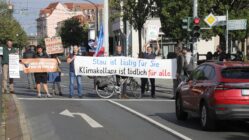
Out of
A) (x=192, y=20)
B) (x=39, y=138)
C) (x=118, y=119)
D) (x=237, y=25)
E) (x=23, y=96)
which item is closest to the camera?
(x=39, y=138)

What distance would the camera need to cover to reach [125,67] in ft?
66.1

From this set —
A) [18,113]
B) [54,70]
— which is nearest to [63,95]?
[54,70]

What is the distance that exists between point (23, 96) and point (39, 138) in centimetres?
947

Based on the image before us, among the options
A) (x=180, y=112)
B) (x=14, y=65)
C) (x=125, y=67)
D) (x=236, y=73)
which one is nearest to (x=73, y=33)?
(x=14, y=65)

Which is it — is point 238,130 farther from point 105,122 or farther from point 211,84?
point 105,122

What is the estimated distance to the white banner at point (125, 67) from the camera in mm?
20062

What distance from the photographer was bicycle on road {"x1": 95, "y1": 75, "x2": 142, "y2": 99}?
19641 mm

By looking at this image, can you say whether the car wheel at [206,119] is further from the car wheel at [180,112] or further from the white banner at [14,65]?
the white banner at [14,65]

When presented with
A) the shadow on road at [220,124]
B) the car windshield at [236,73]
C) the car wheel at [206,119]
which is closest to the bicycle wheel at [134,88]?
the shadow on road at [220,124]

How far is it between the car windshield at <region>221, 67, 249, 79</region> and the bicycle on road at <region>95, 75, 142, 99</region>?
8307 mm

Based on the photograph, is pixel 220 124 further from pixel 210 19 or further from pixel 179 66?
pixel 210 19

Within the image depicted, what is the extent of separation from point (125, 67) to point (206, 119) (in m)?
8.91

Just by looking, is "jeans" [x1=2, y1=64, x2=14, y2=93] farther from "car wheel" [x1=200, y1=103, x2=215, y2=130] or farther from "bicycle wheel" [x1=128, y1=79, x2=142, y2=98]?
"car wheel" [x1=200, y1=103, x2=215, y2=130]

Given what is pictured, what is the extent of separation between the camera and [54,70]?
20.0 meters
